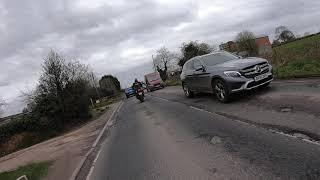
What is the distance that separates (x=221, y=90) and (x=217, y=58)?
165 cm

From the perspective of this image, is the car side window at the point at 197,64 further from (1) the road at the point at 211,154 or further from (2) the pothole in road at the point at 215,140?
(2) the pothole in road at the point at 215,140

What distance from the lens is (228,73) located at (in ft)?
43.5

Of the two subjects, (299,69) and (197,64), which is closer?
(197,64)

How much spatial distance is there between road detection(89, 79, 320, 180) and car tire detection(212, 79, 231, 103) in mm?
1289

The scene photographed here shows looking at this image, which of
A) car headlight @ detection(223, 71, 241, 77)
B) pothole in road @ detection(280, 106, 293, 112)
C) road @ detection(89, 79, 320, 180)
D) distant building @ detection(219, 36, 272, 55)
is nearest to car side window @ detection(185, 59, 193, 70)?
car headlight @ detection(223, 71, 241, 77)

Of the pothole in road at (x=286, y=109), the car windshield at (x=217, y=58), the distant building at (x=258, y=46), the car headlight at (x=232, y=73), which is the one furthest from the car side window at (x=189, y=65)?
the distant building at (x=258, y=46)

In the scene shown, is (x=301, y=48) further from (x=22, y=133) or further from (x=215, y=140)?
(x=215, y=140)

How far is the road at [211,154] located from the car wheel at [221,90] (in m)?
1.30

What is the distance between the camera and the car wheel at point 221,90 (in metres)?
13.6

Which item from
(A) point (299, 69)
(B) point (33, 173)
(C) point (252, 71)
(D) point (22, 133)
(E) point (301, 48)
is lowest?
(B) point (33, 173)

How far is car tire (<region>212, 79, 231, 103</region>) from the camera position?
13.5 metres

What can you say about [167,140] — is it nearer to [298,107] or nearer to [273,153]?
[298,107]

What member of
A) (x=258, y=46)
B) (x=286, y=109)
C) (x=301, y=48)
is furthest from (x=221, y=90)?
(x=258, y=46)

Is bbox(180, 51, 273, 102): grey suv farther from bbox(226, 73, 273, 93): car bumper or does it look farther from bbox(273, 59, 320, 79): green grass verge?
bbox(273, 59, 320, 79): green grass verge
